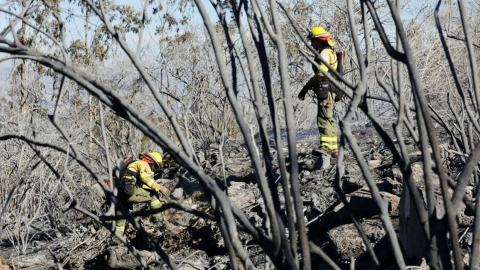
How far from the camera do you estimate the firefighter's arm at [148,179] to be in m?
6.52

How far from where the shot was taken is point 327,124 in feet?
19.6

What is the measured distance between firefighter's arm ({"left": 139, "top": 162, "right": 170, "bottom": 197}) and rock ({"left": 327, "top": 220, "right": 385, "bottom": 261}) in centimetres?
367

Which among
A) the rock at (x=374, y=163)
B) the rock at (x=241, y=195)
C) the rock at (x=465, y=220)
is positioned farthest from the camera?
the rock at (x=241, y=195)

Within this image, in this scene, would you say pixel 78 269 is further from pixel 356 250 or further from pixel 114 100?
pixel 114 100

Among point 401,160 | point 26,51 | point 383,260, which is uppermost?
point 26,51

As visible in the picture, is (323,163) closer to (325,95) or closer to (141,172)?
(325,95)

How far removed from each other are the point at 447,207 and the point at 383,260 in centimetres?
202

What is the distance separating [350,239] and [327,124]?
290 centimetres

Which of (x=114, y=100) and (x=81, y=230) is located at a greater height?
(x=81, y=230)

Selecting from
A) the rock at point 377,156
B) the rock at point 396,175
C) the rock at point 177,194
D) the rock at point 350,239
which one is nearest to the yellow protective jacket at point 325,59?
the rock at point 377,156

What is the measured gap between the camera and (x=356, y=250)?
10.4 ft

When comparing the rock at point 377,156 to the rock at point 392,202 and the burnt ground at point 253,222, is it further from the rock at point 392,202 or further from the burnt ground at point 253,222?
the rock at point 392,202

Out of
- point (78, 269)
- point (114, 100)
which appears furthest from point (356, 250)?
point (78, 269)

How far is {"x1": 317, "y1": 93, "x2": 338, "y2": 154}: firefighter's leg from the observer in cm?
591
